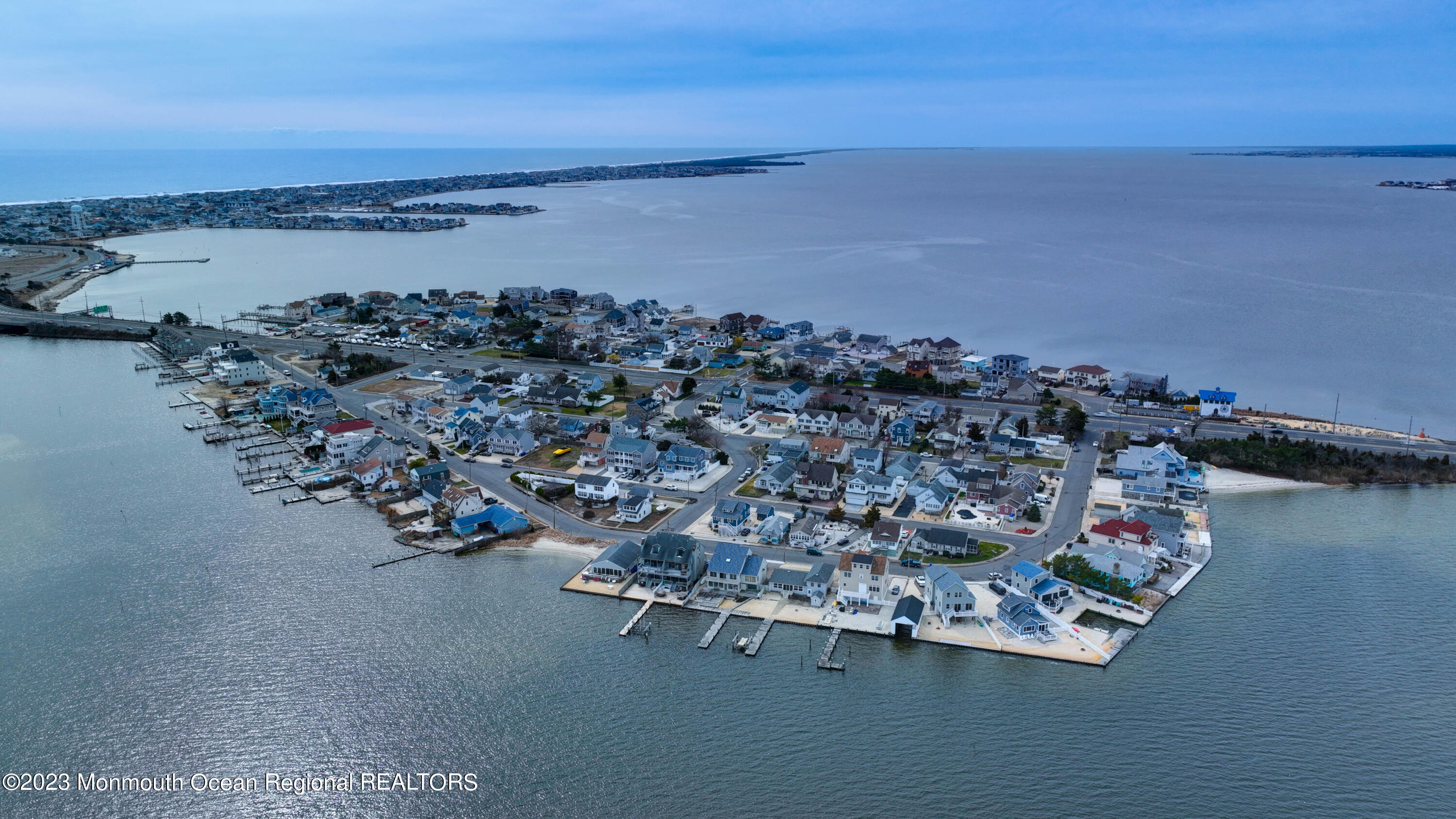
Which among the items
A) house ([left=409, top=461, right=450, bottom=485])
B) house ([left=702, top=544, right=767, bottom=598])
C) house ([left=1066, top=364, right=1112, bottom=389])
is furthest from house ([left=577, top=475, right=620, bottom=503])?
house ([left=1066, top=364, right=1112, bottom=389])

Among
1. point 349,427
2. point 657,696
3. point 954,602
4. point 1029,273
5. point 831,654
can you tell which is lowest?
point 657,696

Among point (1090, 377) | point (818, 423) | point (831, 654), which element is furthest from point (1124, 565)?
point (1090, 377)

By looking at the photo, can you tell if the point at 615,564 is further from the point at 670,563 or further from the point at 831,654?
the point at 831,654

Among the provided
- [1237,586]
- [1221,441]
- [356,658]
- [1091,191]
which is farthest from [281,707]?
[1091,191]

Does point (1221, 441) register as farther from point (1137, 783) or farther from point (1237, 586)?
point (1137, 783)

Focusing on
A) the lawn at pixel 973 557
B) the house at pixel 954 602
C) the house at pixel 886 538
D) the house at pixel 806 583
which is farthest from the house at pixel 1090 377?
the house at pixel 806 583
